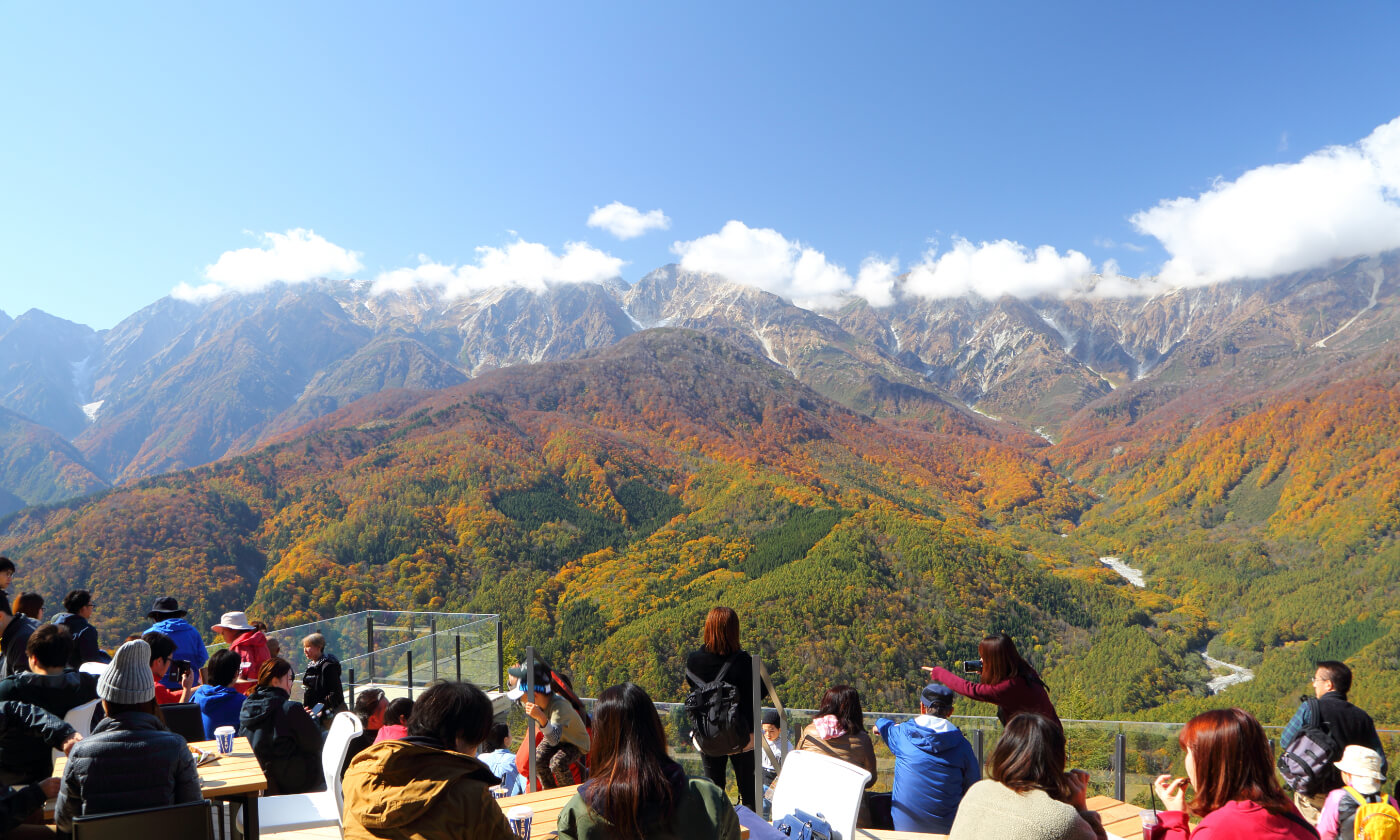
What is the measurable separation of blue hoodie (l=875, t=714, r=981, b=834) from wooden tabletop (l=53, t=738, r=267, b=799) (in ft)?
10.2

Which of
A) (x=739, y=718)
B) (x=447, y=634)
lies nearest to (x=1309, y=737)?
(x=739, y=718)

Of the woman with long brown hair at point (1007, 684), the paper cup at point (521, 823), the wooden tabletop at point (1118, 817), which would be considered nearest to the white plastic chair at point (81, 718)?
the paper cup at point (521, 823)

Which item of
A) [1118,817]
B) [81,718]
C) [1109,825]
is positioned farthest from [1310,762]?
[81,718]

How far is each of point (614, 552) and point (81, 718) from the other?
111ft

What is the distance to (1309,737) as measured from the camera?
3889 mm

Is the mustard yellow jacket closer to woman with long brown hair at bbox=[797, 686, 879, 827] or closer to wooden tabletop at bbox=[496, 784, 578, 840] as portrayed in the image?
wooden tabletop at bbox=[496, 784, 578, 840]

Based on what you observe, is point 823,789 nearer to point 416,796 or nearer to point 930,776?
point 930,776

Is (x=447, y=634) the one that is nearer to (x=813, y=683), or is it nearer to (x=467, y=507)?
(x=813, y=683)

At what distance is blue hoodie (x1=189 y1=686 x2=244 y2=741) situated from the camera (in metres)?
4.58

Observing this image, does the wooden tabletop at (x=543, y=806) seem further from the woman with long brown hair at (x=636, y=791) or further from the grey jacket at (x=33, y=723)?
the grey jacket at (x=33, y=723)

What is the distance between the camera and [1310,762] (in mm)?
3736

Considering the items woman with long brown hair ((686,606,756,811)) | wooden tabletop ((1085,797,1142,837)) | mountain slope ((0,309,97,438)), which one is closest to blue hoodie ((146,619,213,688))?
woman with long brown hair ((686,606,756,811))

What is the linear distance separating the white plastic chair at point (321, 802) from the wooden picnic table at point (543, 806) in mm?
861

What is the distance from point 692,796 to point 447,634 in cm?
874
